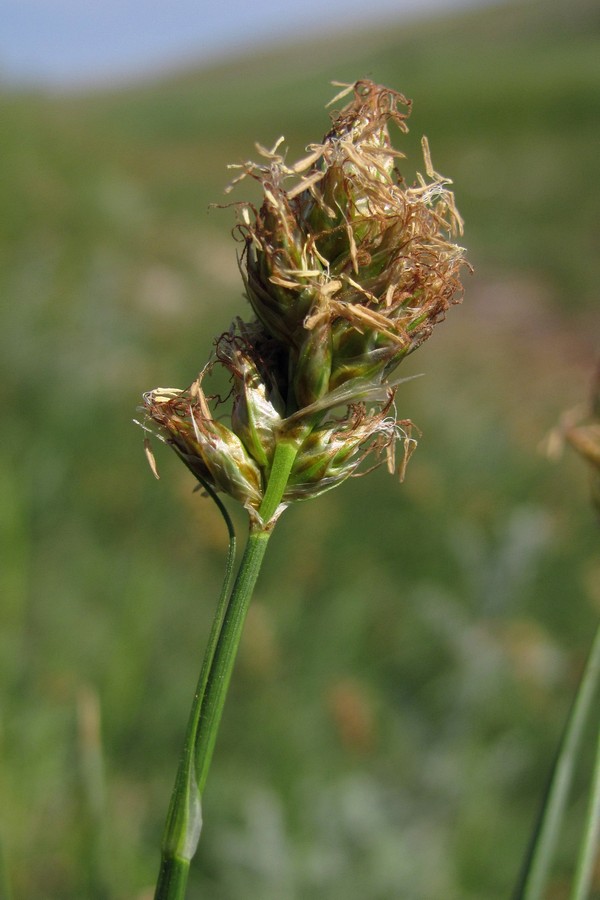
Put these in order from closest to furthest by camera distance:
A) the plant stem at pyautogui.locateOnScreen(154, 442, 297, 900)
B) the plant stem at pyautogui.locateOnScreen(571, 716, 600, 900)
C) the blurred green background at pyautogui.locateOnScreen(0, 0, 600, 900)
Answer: the plant stem at pyautogui.locateOnScreen(154, 442, 297, 900)
the plant stem at pyautogui.locateOnScreen(571, 716, 600, 900)
the blurred green background at pyautogui.locateOnScreen(0, 0, 600, 900)

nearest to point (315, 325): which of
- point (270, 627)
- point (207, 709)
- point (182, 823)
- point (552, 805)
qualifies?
point (207, 709)

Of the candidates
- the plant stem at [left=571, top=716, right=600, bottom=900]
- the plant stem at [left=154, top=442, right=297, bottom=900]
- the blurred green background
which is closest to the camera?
the plant stem at [left=154, top=442, right=297, bottom=900]

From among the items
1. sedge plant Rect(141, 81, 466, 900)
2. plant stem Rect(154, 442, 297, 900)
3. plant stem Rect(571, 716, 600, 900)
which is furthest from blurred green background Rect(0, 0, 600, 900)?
plant stem Rect(571, 716, 600, 900)

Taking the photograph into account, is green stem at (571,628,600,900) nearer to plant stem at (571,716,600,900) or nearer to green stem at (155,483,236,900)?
plant stem at (571,716,600,900)

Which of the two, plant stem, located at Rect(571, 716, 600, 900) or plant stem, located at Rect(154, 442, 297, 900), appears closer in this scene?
plant stem, located at Rect(154, 442, 297, 900)

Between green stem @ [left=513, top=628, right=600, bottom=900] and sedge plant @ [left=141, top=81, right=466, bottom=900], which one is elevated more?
sedge plant @ [left=141, top=81, right=466, bottom=900]

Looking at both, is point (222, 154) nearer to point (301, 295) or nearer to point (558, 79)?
point (558, 79)

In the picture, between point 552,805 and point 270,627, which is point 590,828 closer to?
point 552,805

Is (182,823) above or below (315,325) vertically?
below
